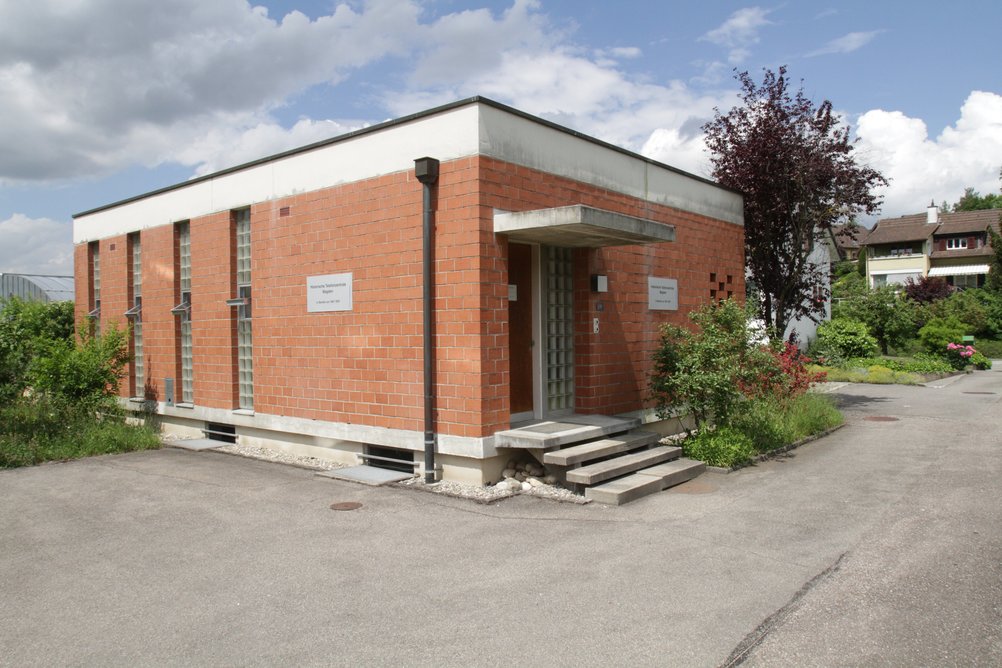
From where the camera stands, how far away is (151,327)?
13078 millimetres

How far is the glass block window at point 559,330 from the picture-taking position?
31.2 feet

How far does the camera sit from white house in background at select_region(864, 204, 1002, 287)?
49.7m

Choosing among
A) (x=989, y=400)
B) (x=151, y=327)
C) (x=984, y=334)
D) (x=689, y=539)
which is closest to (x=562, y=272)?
(x=689, y=539)

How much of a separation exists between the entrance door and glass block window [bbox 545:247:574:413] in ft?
1.07

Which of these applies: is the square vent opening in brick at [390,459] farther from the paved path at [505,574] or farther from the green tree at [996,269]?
the green tree at [996,269]

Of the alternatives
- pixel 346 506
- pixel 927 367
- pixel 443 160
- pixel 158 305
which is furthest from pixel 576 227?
pixel 927 367

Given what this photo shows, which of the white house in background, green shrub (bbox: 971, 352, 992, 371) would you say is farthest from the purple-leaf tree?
the white house in background

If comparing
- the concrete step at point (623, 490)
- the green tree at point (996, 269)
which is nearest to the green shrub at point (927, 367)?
the green tree at point (996, 269)

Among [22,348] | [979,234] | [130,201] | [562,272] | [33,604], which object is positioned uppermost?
[979,234]

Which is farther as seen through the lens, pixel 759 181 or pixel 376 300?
pixel 759 181

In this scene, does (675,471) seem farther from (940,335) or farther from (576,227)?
(940,335)

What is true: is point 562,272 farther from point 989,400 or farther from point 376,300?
point 989,400

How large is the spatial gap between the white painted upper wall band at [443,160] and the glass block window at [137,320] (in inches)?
17.3

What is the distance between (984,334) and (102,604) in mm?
40663
